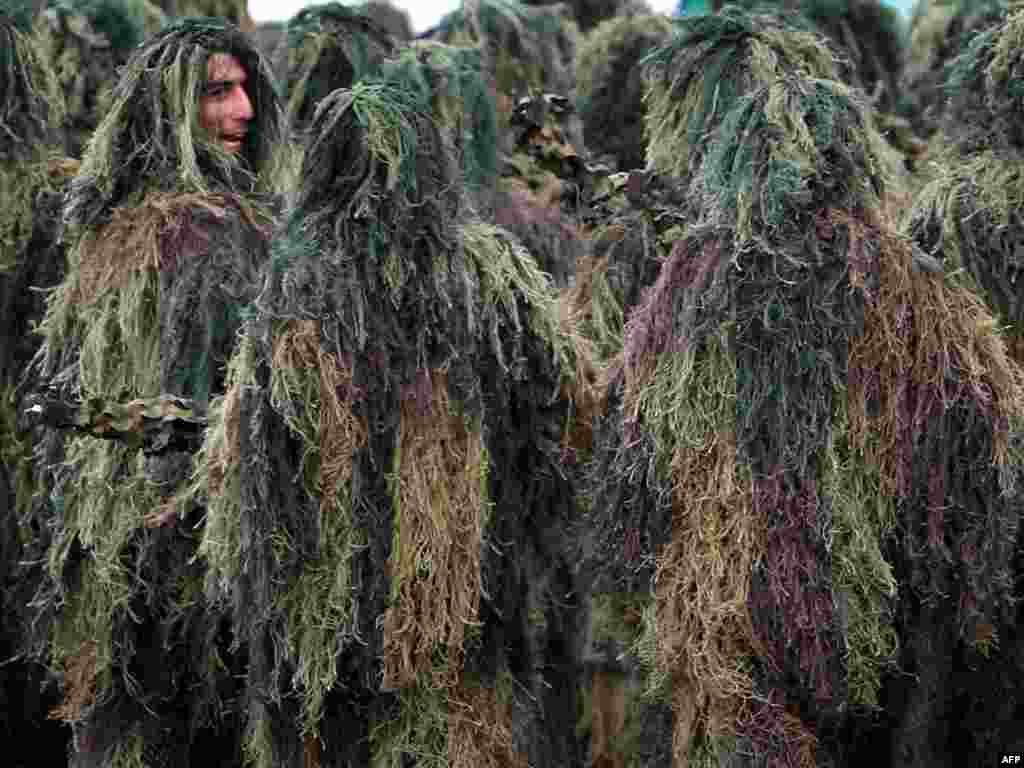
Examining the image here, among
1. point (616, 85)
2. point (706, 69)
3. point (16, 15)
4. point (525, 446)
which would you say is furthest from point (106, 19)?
point (525, 446)

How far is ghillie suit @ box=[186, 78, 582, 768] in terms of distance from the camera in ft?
10.3

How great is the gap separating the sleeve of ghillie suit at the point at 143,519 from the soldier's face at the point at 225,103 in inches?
12.3

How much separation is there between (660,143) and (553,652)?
1319 millimetres

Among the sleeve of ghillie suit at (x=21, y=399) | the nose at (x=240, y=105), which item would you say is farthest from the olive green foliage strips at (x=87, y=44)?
the nose at (x=240, y=105)

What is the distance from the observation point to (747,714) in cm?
303

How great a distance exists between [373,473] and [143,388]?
876mm

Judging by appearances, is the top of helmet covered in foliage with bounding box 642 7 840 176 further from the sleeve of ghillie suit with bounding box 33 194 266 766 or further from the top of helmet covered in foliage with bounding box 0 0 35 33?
the top of helmet covered in foliage with bounding box 0 0 35 33

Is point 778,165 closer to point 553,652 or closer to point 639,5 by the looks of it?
point 553,652

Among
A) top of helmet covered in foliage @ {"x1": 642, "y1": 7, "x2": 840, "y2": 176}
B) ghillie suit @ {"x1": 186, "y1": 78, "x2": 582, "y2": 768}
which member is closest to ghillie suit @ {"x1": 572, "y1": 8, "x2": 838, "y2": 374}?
top of helmet covered in foliage @ {"x1": 642, "y1": 7, "x2": 840, "y2": 176}

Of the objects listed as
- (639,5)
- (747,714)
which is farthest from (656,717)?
(639,5)

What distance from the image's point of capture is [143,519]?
145 inches

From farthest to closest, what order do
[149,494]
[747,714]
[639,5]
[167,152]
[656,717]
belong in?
[639,5] < [167,152] < [149,494] < [656,717] < [747,714]

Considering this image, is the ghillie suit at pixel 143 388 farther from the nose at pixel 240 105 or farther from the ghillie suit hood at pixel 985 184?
the ghillie suit hood at pixel 985 184

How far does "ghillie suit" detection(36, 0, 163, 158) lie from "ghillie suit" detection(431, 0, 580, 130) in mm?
1195
